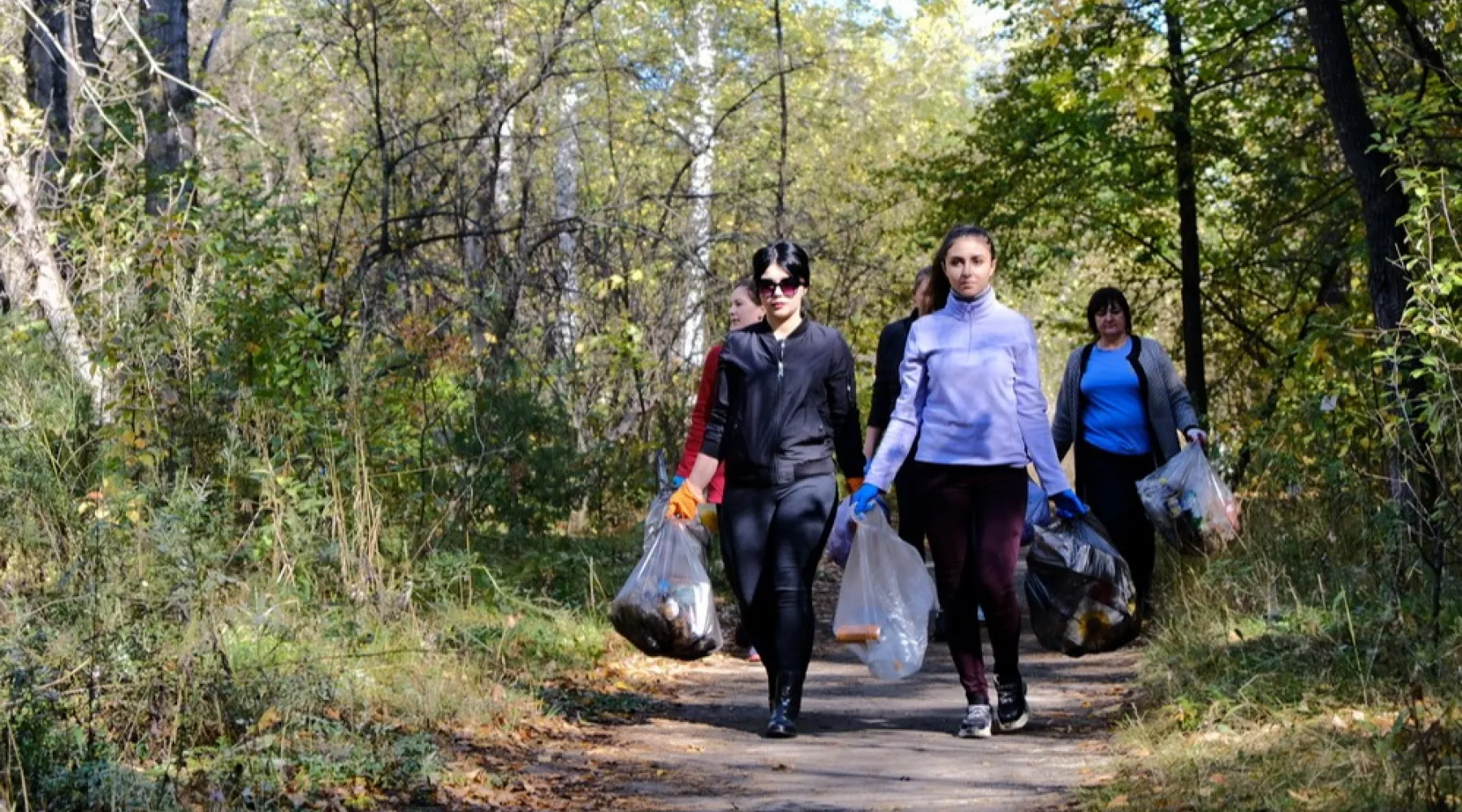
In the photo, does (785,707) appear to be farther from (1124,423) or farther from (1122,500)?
(1124,423)

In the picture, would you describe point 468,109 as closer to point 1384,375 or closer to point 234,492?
point 234,492

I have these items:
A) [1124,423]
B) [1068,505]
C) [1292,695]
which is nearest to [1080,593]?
[1068,505]

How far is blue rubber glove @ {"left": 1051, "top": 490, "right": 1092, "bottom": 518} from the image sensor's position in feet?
24.6

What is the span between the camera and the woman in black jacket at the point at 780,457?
744cm

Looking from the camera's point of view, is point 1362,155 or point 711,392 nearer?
point 711,392

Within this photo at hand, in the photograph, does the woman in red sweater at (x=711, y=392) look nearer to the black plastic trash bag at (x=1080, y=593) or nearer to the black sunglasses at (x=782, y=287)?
the black sunglasses at (x=782, y=287)

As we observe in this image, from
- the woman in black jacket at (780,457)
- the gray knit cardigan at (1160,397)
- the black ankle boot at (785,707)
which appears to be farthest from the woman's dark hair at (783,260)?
the gray knit cardigan at (1160,397)

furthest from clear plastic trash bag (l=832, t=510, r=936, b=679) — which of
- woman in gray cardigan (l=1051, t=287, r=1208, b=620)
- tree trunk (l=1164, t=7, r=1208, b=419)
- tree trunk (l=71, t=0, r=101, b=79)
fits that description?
tree trunk (l=1164, t=7, r=1208, b=419)

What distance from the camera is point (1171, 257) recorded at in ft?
68.7

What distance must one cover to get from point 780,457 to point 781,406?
21cm

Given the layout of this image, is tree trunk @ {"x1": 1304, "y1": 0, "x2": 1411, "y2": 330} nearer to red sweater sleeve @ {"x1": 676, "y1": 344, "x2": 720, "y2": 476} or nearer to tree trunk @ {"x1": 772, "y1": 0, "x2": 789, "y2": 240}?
red sweater sleeve @ {"x1": 676, "y1": 344, "x2": 720, "y2": 476}

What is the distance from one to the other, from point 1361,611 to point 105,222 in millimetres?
7020

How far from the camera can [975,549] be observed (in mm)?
7270

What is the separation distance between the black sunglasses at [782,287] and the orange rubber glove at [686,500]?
869 millimetres
